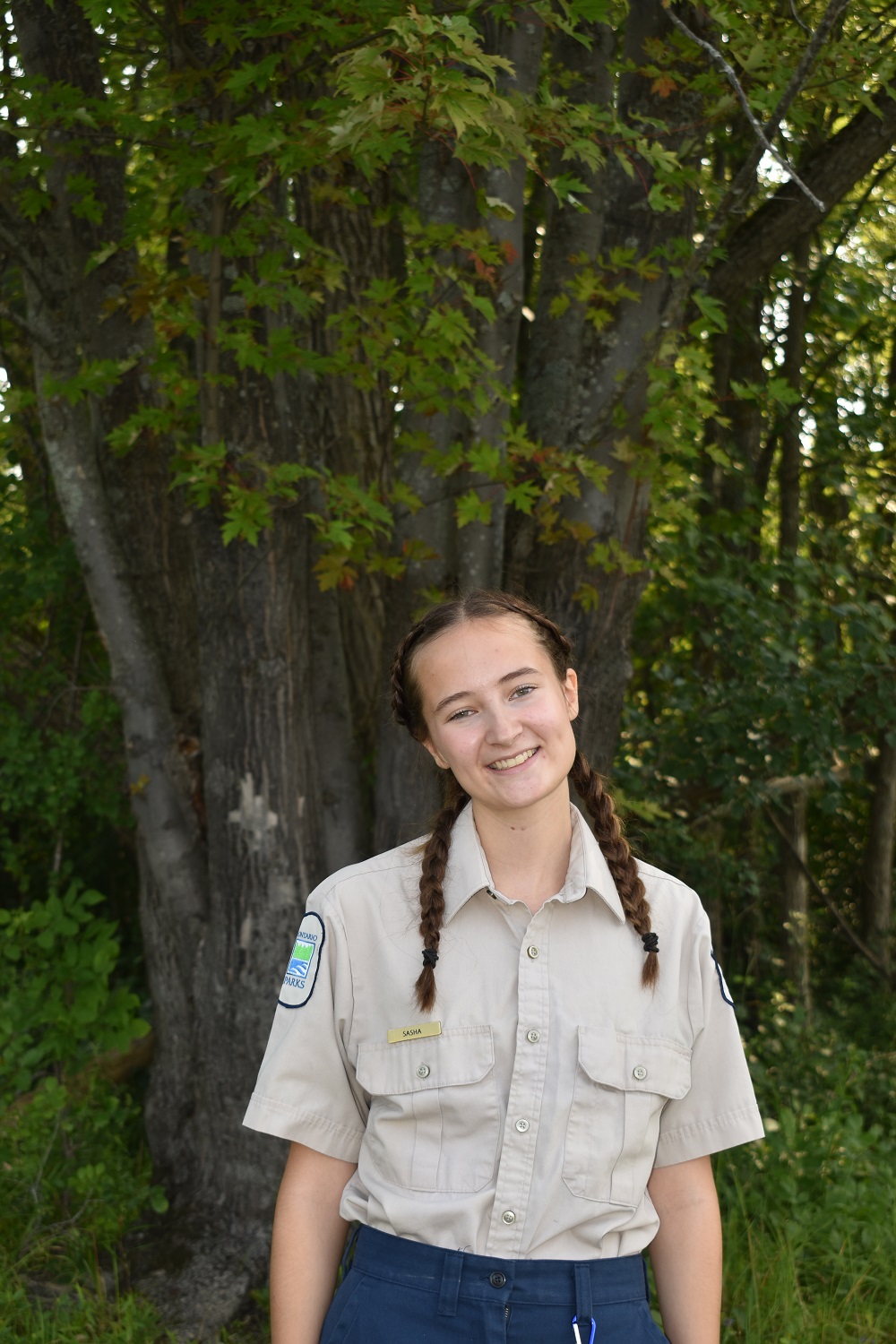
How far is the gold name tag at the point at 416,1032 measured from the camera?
5.93 feet

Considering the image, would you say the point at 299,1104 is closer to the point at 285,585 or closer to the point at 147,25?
the point at 285,585

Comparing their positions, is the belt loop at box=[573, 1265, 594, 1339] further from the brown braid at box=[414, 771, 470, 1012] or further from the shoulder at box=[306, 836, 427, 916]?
the shoulder at box=[306, 836, 427, 916]

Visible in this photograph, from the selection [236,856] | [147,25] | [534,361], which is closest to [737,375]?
[534,361]

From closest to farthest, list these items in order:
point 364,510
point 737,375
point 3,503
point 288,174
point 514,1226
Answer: point 514,1226, point 288,174, point 364,510, point 3,503, point 737,375

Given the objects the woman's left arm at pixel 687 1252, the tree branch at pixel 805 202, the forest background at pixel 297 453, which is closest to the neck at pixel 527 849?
the woman's left arm at pixel 687 1252

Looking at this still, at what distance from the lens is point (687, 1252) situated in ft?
6.05

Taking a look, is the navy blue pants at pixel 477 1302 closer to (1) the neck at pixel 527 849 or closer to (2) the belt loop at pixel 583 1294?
(2) the belt loop at pixel 583 1294

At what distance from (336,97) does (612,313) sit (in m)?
1.09

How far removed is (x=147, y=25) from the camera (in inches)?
159

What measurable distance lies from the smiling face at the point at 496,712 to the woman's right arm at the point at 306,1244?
634 millimetres

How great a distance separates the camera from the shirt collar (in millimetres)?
1894

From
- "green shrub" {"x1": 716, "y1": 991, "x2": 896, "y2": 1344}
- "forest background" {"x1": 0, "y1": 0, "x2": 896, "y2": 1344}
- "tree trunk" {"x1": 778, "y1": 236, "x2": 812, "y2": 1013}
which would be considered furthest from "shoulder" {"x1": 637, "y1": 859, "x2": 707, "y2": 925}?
"tree trunk" {"x1": 778, "y1": 236, "x2": 812, "y2": 1013}

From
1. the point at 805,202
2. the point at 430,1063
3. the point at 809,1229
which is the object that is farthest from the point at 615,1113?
the point at 805,202

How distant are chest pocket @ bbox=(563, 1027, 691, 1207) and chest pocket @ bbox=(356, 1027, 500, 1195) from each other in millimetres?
131
